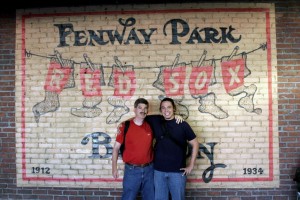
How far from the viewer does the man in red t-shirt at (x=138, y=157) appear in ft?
14.0

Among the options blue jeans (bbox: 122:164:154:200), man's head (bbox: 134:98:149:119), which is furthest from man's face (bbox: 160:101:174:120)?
blue jeans (bbox: 122:164:154:200)

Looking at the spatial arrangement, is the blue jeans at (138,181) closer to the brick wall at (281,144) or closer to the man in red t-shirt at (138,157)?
the man in red t-shirt at (138,157)

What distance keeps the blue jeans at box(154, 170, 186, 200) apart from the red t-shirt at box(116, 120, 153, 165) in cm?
30

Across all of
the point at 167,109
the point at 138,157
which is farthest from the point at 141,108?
the point at 138,157

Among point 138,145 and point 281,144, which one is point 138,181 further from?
point 281,144

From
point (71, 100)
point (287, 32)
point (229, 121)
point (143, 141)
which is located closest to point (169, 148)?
point (143, 141)

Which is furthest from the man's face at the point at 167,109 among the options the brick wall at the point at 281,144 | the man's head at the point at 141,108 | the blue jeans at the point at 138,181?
the brick wall at the point at 281,144

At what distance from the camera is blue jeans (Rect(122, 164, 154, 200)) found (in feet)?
14.0

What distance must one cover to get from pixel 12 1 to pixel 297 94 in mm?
5108

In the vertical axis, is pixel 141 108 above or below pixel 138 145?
above

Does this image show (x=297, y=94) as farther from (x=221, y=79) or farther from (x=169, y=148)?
(x=169, y=148)

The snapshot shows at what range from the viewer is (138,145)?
168 inches

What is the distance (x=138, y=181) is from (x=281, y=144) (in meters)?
2.43

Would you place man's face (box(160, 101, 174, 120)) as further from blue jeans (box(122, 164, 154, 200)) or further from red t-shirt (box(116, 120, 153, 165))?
blue jeans (box(122, 164, 154, 200))
